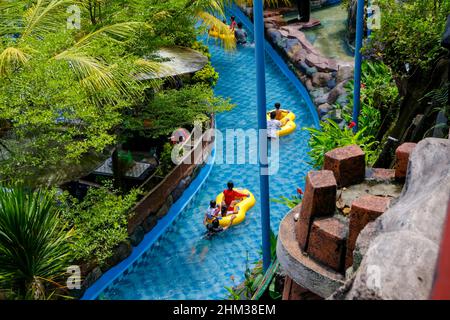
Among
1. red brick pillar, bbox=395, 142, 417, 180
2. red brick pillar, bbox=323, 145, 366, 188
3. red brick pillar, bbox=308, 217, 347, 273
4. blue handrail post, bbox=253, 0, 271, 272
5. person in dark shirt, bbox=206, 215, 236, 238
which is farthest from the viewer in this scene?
person in dark shirt, bbox=206, 215, 236, 238

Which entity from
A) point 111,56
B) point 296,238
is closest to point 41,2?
point 111,56

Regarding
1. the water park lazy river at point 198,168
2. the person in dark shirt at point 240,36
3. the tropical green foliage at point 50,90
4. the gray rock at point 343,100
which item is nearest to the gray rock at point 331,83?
the water park lazy river at point 198,168

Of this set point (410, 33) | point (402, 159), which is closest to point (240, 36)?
point (410, 33)

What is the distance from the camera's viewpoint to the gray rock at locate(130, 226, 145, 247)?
35.1ft

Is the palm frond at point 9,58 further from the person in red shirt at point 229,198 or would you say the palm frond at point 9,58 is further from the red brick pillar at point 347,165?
the person in red shirt at point 229,198

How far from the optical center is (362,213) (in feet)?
15.1

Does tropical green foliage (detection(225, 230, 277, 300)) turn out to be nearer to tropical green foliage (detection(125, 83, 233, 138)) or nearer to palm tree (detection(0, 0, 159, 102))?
tropical green foliage (detection(125, 83, 233, 138))

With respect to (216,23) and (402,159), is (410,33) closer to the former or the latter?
(402,159)

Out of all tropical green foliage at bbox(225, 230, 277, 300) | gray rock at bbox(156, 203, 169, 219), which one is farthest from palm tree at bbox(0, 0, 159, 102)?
tropical green foliage at bbox(225, 230, 277, 300)

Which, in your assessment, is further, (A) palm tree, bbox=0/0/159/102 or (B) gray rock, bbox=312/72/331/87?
(B) gray rock, bbox=312/72/331/87

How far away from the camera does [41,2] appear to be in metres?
9.26

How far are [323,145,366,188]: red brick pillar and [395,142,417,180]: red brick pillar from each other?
0.33 meters

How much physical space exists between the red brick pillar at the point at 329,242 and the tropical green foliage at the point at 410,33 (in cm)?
424

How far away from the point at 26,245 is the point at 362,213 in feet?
12.8
